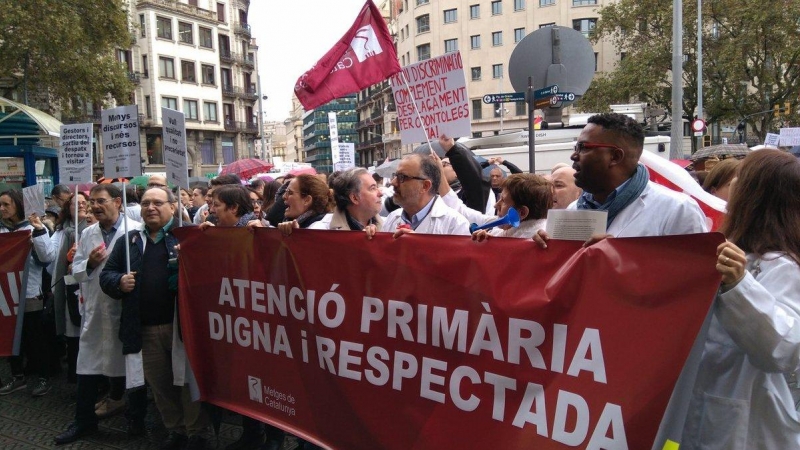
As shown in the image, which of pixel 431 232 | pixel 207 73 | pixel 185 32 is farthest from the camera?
pixel 207 73

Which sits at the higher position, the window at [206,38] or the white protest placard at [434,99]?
the window at [206,38]

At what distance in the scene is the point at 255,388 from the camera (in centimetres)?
391

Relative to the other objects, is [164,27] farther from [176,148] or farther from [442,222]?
[442,222]

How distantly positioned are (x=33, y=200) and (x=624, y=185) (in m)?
5.91

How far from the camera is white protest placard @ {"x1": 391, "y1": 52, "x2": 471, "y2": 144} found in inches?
194

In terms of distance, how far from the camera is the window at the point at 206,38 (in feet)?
181

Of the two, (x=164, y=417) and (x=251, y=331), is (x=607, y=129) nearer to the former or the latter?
(x=251, y=331)

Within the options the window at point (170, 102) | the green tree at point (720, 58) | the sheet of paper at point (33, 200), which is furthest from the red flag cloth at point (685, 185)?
the window at point (170, 102)

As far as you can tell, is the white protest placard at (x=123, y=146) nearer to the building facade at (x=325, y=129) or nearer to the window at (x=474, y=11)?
the window at (x=474, y=11)

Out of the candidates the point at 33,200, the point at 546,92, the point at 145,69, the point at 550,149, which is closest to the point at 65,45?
the point at 33,200

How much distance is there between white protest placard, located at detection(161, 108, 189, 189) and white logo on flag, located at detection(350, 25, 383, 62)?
162 cm

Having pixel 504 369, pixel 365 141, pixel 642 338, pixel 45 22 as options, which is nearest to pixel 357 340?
pixel 504 369

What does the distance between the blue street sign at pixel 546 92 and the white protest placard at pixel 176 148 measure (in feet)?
9.86

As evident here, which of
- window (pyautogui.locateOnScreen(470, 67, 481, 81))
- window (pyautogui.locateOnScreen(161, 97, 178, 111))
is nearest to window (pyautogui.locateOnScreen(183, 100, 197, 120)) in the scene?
window (pyautogui.locateOnScreen(161, 97, 178, 111))
